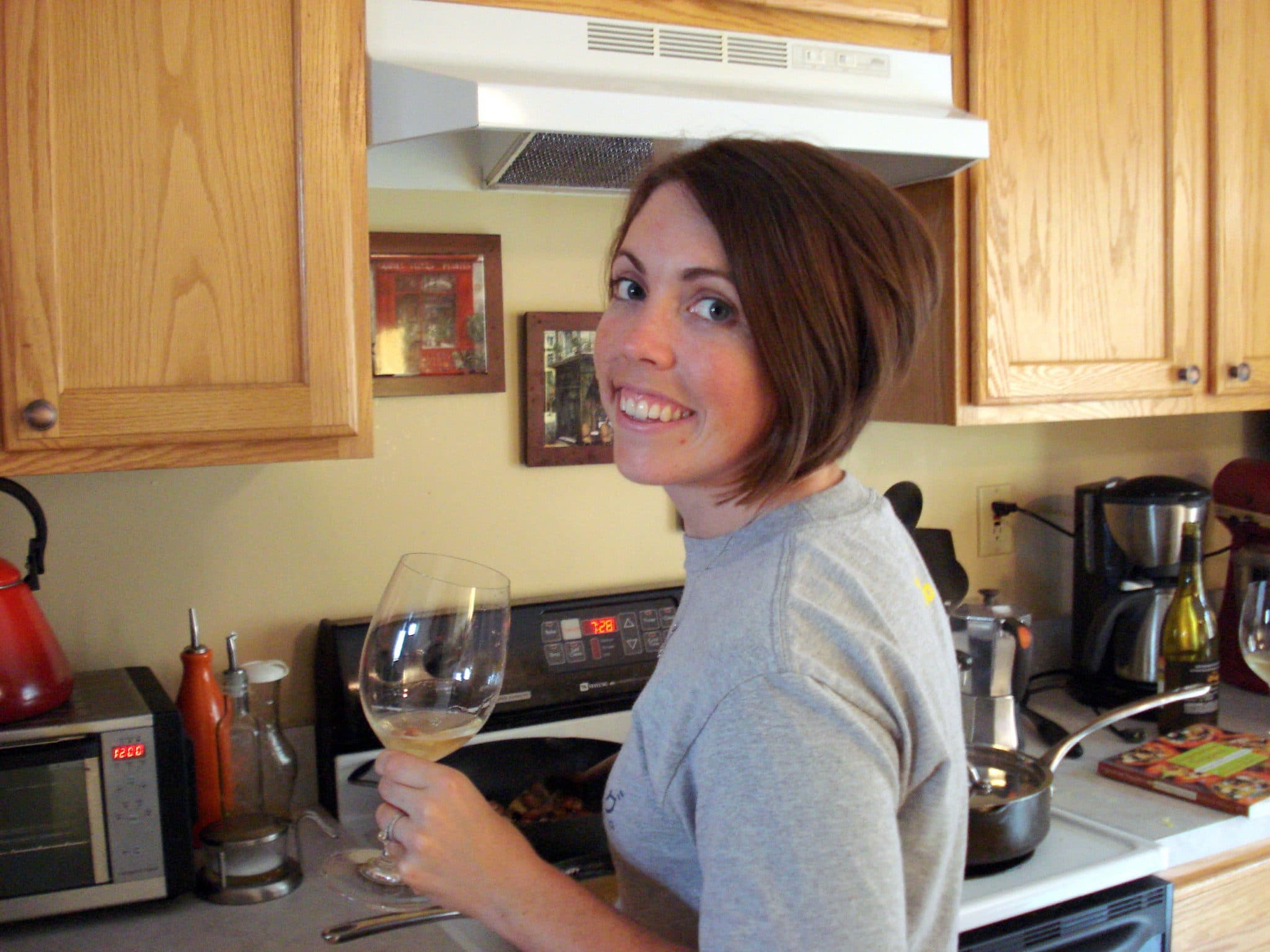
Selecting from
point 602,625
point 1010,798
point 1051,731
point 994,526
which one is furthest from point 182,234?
point 994,526

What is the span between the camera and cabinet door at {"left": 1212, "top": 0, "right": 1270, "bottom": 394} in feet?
6.30

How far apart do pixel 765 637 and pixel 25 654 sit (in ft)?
3.02

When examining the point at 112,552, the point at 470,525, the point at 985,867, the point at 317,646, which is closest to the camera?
the point at 985,867

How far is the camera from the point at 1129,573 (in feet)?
6.66

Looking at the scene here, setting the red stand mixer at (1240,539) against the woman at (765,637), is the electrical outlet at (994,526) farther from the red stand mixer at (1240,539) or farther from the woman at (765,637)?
the woman at (765,637)

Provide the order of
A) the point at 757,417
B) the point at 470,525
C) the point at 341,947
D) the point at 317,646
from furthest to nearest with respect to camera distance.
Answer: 1. the point at 470,525
2. the point at 317,646
3. the point at 341,947
4. the point at 757,417

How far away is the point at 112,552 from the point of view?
1.53 m

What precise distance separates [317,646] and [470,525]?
0.29 meters

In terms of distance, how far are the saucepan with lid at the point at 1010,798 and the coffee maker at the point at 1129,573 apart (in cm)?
52

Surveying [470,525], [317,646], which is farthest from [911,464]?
[317,646]

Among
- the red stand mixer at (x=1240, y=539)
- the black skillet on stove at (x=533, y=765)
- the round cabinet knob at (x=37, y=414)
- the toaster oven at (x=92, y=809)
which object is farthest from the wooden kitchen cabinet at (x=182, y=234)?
the red stand mixer at (x=1240, y=539)

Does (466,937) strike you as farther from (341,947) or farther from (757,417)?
(757,417)

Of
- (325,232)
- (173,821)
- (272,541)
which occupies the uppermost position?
(325,232)

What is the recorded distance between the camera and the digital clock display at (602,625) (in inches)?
69.5
